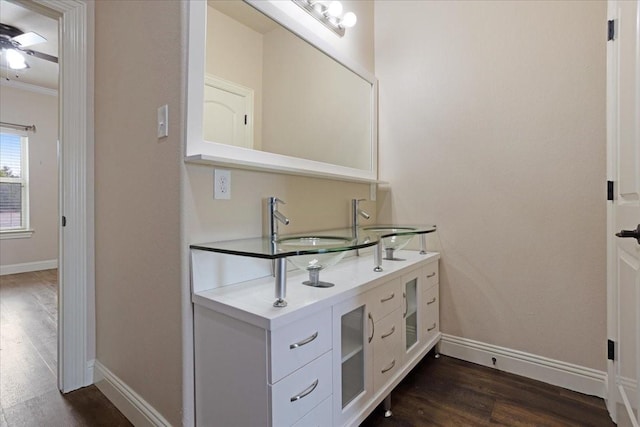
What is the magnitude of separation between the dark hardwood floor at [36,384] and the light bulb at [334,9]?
7.88 ft

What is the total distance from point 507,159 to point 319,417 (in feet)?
5.59

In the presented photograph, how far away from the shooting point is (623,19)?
1274mm

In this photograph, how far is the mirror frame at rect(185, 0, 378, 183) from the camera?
1188mm

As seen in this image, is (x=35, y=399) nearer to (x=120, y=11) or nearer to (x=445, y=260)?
(x=120, y=11)

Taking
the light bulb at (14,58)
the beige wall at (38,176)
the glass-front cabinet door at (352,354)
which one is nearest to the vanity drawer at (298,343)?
the glass-front cabinet door at (352,354)

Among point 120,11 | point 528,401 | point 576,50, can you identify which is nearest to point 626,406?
point 528,401

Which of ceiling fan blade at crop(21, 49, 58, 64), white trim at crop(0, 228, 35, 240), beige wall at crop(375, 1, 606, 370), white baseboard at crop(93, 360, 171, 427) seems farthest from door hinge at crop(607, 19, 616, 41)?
white trim at crop(0, 228, 35, 240)

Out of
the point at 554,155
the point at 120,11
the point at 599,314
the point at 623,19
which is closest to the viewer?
the point at 623,19

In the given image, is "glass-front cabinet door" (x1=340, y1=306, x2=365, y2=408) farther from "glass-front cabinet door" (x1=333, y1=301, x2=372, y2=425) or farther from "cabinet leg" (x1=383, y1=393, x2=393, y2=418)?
"cabinet leg" (x1=383, y1=393, x2=393, y2=418)

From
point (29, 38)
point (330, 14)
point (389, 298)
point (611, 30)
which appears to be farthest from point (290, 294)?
point (29, 38)

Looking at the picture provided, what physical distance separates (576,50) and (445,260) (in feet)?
4.43

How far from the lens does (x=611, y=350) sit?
1515 mm

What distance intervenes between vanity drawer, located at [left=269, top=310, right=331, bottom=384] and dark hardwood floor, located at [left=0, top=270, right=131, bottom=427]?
981mm

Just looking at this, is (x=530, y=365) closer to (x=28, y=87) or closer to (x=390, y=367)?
(x=390, y=367)
